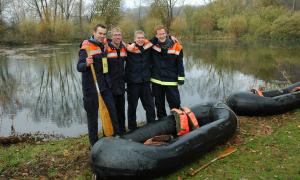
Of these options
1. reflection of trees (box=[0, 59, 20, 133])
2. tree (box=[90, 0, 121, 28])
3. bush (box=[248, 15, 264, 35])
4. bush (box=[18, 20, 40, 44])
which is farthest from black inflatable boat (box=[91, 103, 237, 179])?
tree (box=[90, 0, 121, 28])

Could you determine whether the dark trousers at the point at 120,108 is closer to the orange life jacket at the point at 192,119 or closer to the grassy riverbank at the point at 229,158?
the grassy riverbank at the point at 229,158

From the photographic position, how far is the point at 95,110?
5047 mm

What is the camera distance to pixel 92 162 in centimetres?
427

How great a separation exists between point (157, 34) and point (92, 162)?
2.48m

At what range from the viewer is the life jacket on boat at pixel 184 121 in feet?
17.5

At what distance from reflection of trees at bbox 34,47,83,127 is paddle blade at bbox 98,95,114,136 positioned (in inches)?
134

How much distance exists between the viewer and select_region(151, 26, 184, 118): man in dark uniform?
5.74m

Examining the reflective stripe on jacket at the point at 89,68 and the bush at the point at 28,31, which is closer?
the reflective stripe on jacket at the point at 89,68

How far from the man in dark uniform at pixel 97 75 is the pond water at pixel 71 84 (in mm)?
2664

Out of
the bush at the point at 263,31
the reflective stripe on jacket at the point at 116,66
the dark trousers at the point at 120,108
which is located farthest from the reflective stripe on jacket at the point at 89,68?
the bush at the point at 263,31

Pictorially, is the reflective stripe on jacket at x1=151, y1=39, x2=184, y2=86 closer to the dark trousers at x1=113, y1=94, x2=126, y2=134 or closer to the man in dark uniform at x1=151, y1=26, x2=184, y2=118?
the man in dark uniform at x1=151, y1=26, x2=184, y2=118

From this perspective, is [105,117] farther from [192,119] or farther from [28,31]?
[28,31]

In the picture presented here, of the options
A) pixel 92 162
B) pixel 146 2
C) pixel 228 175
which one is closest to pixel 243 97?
pixel 228 175

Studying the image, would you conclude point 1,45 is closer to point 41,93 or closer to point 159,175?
point 41,93
